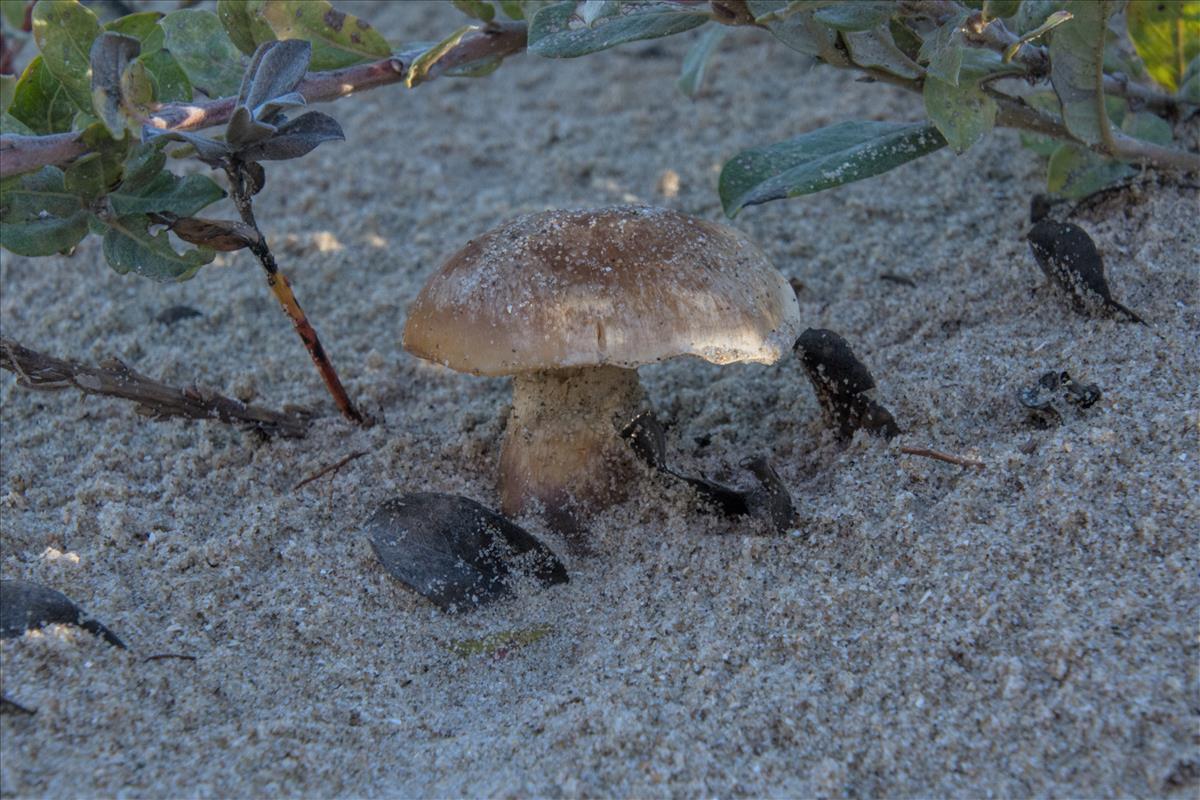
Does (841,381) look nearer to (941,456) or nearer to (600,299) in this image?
(941,456)

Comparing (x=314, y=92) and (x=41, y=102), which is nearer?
(x=41, y=102)

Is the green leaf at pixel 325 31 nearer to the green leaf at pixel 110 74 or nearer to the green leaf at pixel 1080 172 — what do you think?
the green leaf at pixel 110 74

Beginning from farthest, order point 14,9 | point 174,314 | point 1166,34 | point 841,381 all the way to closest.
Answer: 1. point 174,314
2. point 14,9
3. point 1166,34
4. point 841,381

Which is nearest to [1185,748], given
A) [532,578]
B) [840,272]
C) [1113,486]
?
[1113,486]

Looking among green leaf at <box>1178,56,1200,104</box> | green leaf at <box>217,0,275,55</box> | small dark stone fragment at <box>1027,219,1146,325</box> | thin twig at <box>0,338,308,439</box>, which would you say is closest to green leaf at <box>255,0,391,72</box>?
green leaf at <box>217,0,275,55</box>

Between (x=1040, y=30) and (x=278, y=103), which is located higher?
(x=1040, y=30)

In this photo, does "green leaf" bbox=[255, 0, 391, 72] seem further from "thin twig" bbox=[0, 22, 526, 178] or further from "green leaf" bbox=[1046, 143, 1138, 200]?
"green leaf" bbox=[1046, 143, 1138, 200]

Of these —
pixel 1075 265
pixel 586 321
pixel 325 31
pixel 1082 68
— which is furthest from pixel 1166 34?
pixel 325 31
